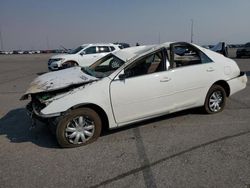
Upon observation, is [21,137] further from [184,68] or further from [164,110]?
[184,68]

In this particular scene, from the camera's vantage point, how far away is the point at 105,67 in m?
5.00

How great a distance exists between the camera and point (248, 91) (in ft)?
25.1

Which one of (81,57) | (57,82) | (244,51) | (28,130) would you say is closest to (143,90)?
(57,82)

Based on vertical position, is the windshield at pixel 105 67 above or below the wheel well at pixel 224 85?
above

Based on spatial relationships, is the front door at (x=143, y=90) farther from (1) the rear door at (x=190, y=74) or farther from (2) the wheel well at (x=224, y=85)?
(2) the wheel well at (x=224, y=85)

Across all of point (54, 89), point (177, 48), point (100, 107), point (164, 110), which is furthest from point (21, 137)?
point (177, 48)

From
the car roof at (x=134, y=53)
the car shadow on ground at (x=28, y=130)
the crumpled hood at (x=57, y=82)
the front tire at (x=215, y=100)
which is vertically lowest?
the car shadow on ground at (x=28, y=130)

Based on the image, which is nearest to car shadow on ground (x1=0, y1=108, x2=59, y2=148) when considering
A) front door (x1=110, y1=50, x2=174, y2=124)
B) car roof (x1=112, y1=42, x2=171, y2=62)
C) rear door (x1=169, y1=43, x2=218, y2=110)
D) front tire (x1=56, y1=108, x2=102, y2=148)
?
front tire (x1=56, y1=108, x2=102, y2=148)

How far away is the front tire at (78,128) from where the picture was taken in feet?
12.7

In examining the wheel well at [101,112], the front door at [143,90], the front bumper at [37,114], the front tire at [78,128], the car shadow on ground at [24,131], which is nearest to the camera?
the front bumper at [37,114]

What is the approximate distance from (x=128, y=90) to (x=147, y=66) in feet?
2.16

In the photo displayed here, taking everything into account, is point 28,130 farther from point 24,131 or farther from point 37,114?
point 37,114

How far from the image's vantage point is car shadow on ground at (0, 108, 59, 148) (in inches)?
170

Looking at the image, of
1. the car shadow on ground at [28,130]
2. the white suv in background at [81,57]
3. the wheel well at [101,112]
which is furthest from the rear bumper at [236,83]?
the white suv in background at [81,57]
